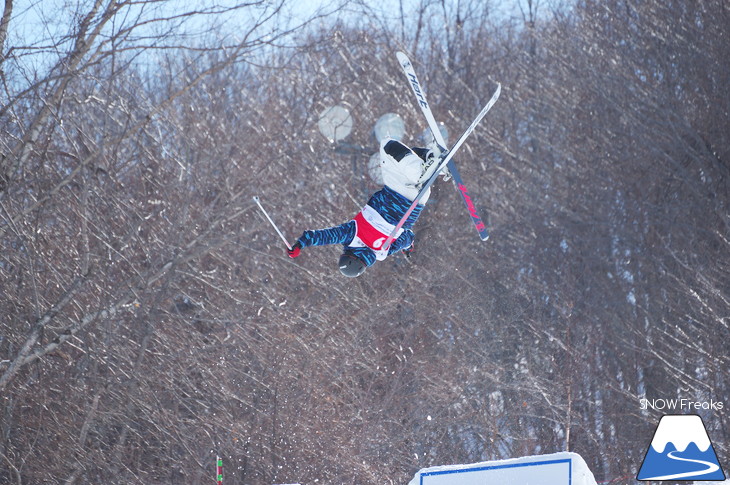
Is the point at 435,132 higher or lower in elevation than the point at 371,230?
higher

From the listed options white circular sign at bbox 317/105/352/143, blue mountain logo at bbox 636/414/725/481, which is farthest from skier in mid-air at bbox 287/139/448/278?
white circular sign at bbox 317/105/352/143

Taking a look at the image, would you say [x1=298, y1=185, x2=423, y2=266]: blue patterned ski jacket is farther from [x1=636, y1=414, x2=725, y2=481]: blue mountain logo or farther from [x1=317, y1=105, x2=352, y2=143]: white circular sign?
[x1=317, y1=105, x2=352, y2=143]: white circular sign

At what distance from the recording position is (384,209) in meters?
5.86

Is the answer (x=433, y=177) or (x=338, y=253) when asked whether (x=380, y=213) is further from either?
(x=338, y=253)

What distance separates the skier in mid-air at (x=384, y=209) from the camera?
5750 millimetres

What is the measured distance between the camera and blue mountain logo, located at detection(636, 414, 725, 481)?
313 inches

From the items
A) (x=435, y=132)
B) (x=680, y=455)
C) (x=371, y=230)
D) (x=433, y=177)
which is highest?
(x=435, y=132)

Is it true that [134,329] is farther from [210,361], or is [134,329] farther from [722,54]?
[722,54]

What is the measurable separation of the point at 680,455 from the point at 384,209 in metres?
4.19

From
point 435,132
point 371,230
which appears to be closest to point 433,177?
point 435,132

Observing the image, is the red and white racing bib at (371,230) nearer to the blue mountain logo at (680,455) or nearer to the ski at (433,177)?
the ski at (433,177)

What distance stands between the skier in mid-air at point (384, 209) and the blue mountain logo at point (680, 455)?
327 centimetres

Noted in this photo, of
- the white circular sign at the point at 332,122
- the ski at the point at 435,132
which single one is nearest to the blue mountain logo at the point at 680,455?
the ski at the point at 435,132

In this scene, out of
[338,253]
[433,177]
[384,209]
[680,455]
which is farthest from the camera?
[338,253]
